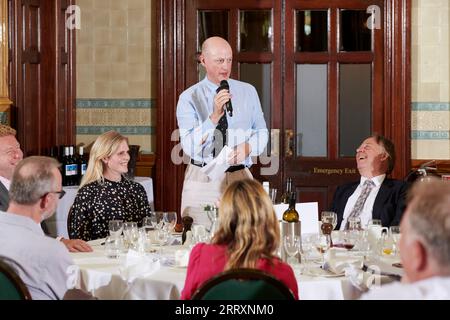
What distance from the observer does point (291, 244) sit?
359 centimetres

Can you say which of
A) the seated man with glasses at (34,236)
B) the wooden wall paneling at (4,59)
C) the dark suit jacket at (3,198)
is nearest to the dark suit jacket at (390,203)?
the dark suit jacket at (3,198)

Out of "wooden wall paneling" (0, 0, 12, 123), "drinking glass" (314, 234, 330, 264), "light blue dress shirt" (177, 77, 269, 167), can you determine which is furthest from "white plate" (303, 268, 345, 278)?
"wooden wall paneling" (0, 0, 12, 123)

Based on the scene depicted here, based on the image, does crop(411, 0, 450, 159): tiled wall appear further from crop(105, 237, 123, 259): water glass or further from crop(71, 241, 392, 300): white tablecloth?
crop(71, 241, 392, 300): white tablecloth

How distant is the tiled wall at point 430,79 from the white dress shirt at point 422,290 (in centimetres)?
547

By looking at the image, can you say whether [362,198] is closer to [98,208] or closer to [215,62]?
[98,208]

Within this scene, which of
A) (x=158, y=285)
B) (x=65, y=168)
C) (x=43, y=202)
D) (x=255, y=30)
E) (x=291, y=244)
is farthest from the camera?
(x=255, y=30)

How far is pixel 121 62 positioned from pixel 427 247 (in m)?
5.91

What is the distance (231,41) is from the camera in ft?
24.5

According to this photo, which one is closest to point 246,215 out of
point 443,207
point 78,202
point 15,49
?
point 443,207

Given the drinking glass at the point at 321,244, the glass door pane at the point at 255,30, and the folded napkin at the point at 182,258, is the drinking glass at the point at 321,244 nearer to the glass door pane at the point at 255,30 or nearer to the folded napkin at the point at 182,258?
the folded napkin at the point at 182,258

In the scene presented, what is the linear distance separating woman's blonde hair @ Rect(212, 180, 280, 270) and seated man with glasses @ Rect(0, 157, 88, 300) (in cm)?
63

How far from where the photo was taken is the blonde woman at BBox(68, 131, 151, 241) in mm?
4719

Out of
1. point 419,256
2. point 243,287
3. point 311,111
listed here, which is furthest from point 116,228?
point 311,111

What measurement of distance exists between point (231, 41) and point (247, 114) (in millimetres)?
1037
